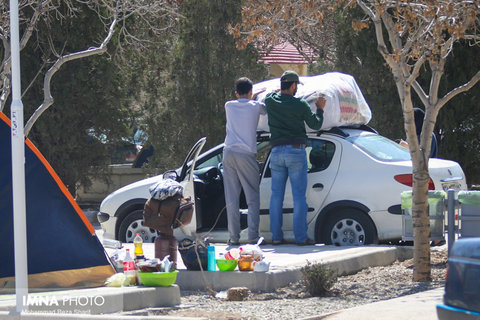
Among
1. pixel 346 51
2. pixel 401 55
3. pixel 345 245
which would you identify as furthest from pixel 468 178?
pixel 401 55

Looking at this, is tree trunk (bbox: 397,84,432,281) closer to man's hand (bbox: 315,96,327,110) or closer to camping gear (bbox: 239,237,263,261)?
camping gear (bbox: 239,237,263,261)

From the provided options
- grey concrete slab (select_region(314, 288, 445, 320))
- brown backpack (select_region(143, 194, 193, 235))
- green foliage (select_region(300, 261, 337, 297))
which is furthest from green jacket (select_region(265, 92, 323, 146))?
grey concrete slab (select_region(314, 288, 445, 320))

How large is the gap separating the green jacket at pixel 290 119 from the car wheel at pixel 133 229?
2.16 metres

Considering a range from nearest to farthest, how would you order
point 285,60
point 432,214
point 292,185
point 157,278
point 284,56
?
point 157,278, point 432,214, point 292,185, point 285,60, point 284,56

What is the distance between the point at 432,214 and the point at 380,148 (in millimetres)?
1676

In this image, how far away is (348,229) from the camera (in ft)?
32.9

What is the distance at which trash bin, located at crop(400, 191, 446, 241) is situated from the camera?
8781 millimetres

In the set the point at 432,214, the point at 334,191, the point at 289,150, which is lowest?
the point at 432,214

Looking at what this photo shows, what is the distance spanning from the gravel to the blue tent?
111cm

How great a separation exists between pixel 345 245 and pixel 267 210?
1.13 m

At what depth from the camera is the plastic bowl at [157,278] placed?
742cm

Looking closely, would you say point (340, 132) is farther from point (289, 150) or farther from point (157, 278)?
point (157, 278)

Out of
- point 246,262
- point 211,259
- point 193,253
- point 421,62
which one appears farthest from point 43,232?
point 421,62

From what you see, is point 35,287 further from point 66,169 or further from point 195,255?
point 66,169
